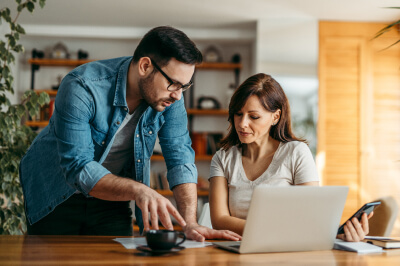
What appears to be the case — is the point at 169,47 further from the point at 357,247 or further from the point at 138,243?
the point at 357,247

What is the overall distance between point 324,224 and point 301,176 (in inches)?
22.8

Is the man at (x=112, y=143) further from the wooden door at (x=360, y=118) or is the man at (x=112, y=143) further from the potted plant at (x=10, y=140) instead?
the wooden door at (x=360, y=118)

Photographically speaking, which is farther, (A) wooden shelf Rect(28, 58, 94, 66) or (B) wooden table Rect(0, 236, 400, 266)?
(A) wooden shelf Rect(28, 58, 94, 66)

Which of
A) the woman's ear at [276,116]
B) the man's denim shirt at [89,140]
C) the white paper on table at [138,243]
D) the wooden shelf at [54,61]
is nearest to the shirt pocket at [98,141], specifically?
the man's denim shirt at [89,140]

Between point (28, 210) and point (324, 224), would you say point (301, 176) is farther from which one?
point (28, 210)

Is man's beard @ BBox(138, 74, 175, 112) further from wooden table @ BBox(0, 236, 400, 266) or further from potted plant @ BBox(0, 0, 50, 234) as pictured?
potted plant @ BBox(0, 0, 50, 234)

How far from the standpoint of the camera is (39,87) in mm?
5383

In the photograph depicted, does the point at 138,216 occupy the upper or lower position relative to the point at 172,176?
lower

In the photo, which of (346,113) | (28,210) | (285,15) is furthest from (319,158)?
(28,210)

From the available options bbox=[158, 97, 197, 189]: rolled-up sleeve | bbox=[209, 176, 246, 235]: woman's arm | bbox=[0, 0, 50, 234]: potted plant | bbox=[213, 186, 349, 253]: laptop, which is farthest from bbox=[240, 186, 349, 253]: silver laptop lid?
bbox=[0, 0, 50, 234]: potted plant

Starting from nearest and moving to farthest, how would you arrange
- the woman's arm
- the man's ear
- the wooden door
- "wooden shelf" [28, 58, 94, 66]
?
the man's ear < the woman's arm < the wooden door < "wooden shelf" [28, 58, 94, 66]

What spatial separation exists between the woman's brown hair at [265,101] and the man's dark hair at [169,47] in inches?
16.8

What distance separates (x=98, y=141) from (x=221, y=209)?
0.57 m

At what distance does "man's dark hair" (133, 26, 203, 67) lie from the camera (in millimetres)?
1512
